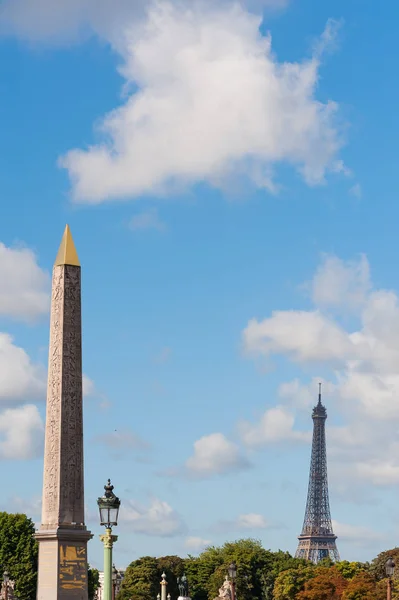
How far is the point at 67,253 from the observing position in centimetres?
3186

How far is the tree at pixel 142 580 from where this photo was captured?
109812mm

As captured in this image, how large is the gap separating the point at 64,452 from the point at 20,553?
169ft

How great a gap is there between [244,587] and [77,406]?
262ft

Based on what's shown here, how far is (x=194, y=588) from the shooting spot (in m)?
116

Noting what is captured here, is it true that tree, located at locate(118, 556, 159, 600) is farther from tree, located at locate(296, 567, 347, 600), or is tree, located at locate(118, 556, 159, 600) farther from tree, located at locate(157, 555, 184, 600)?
tree, located at locate(296, 567, 347, 600)

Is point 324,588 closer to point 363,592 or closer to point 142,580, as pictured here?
point 363,592

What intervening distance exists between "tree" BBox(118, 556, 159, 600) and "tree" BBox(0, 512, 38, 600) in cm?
2878

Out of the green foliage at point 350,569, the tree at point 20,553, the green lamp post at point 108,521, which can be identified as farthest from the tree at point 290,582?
the green lamp post at point 108,521


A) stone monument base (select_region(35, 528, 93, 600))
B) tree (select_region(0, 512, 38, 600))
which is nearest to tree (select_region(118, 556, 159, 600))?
tree (select_region(0, 512, 38, 600))

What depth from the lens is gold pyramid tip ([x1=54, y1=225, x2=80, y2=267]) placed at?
31750 millimetres

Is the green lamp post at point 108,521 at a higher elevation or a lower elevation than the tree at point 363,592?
lower

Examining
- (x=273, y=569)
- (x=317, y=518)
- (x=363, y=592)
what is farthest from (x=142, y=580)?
(x=317, y=518)

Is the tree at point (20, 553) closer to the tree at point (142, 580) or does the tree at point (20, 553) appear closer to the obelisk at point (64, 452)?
the tree at point (142, 580)

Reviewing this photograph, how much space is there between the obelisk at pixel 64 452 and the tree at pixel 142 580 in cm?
7991
